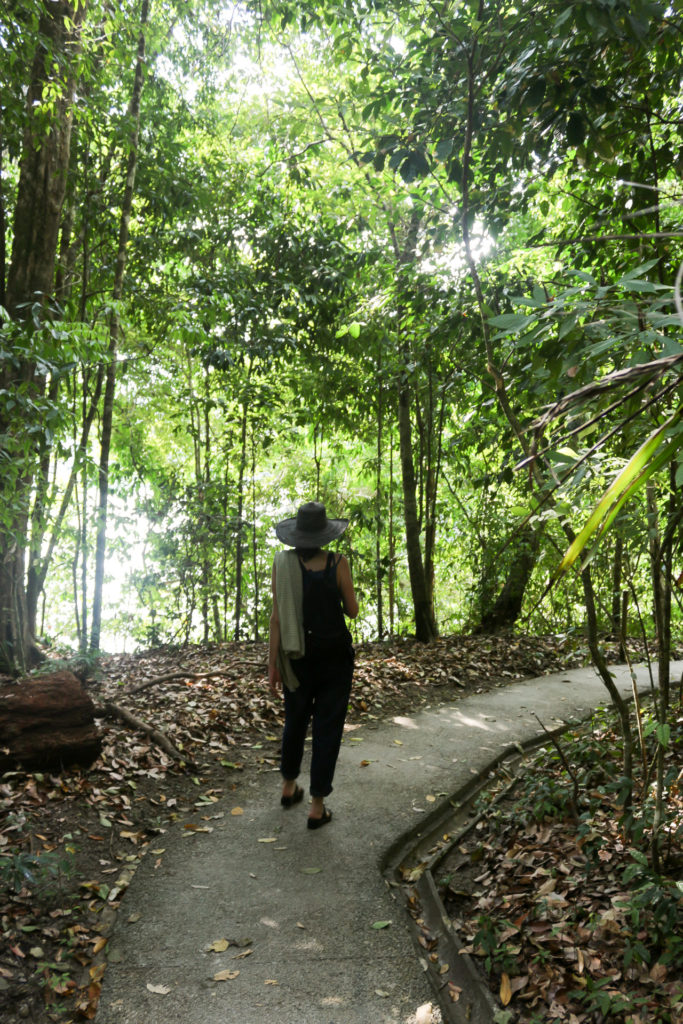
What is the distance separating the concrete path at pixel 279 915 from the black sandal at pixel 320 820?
0.04m

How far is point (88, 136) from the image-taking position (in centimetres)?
773

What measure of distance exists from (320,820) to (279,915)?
38.8 inches

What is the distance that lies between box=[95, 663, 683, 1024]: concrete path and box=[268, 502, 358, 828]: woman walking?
15.4 inches

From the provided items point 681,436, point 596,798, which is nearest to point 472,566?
point 596,798

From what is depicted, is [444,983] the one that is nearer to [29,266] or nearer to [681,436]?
[681,436]

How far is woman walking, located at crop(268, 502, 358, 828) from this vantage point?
14.4ft

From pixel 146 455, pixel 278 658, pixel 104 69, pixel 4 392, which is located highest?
pixel 104 69

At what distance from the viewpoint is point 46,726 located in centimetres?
477

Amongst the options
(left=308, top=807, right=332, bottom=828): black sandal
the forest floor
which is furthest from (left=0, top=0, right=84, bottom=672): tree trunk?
(left=308, top=807, right=332, bottom=828): black sandal

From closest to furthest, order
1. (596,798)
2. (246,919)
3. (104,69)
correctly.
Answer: (246,919), (596,798), (104,69)

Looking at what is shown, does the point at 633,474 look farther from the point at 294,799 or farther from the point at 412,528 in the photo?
the point at 412,528

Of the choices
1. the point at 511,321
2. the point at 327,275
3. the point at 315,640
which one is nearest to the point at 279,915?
the point at 315,640

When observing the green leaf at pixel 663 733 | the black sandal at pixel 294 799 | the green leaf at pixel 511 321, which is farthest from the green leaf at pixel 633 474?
the black sandal at pixel 294 799

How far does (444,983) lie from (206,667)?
5.39 m
